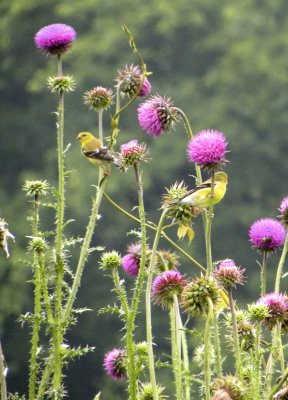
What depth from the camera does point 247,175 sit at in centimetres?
2128

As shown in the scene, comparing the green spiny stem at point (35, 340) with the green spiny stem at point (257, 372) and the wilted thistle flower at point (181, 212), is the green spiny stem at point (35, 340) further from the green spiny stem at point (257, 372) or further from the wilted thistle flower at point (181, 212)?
the green spiny stem at point (257, 372)

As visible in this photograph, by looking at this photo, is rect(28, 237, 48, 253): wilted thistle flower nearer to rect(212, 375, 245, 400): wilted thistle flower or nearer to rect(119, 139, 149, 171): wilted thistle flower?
rect(119, 139, 149, 171): wilted thistle flower

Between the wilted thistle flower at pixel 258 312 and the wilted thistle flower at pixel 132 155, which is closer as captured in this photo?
the wilted thistle flower at pixel 258 312

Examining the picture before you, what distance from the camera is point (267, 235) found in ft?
11.7

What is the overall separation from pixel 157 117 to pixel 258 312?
2.71ft

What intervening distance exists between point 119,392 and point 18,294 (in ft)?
11.9

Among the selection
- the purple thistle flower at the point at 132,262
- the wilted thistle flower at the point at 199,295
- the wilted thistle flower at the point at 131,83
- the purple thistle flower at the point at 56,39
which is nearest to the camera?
the wilted thistle flower at the point at 199,295

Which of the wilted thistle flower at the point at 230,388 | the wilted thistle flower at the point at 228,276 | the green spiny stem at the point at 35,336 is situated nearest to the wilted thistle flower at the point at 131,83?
the green spiny stem at the point at 35,336

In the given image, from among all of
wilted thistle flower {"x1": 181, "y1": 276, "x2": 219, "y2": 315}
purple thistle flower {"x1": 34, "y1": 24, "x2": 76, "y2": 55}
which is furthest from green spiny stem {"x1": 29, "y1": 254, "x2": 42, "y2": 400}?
purple thistle flower {"x1": 34, "y1": 24, "x2": 76, "y2": 55}

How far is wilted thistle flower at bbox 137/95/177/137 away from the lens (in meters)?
3.59

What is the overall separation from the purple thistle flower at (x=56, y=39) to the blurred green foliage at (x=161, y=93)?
46.0 ft

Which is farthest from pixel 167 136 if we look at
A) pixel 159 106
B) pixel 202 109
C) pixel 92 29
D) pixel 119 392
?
pixel 159 106

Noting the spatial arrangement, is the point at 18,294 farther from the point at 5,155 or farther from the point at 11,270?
the point at 5,155

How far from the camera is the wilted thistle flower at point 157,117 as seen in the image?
359cm
